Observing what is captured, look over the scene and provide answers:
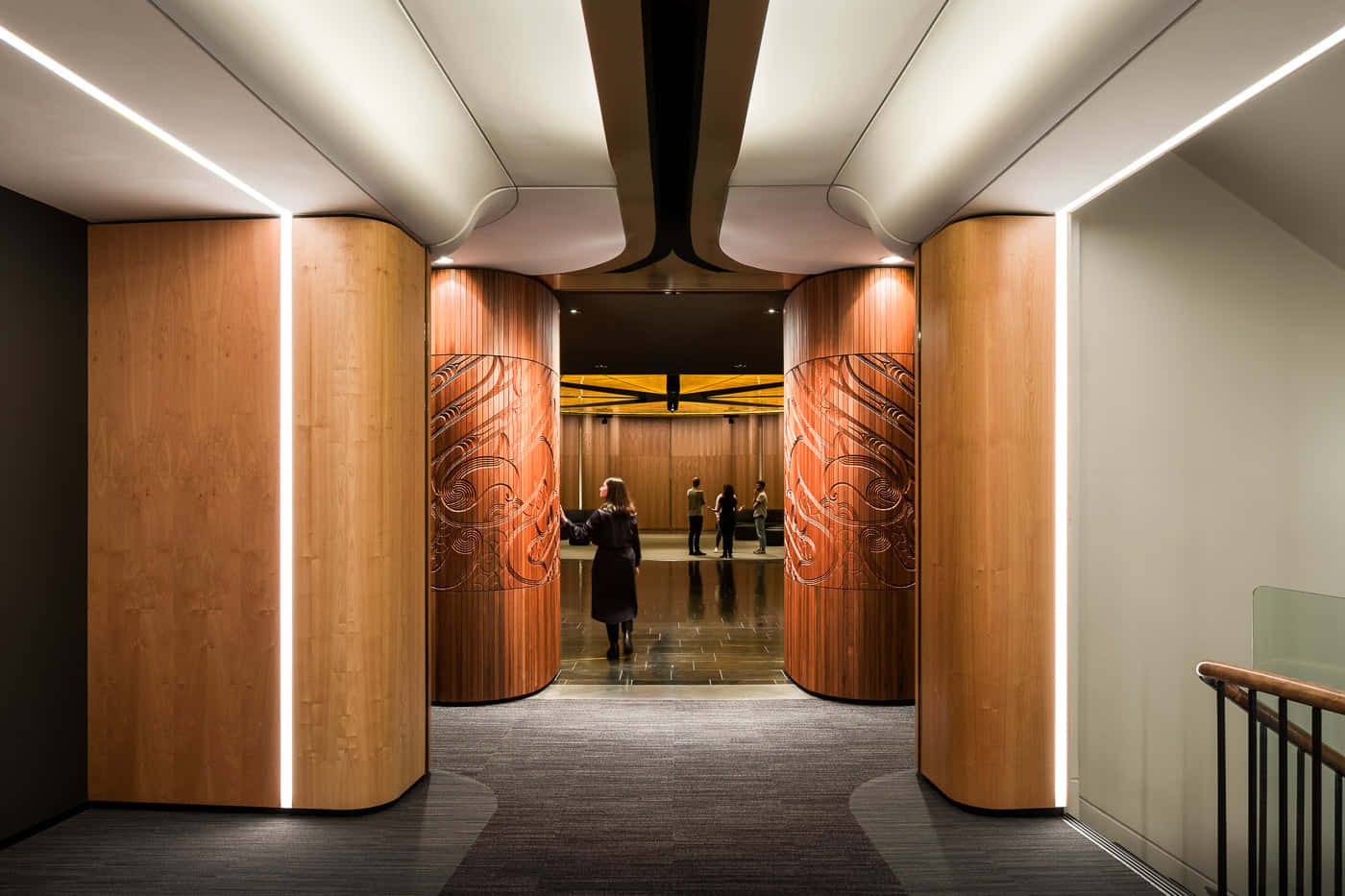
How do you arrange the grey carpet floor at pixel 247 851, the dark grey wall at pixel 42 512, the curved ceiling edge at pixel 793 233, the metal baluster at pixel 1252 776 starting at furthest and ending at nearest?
the curved ceiling edge at pixel 793 233
the dark grey wall at pixel 42 512
the grey carpet floor at pixel 247 851
the metal baluster at pixel 1252 776

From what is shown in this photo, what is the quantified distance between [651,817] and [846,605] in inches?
96.8

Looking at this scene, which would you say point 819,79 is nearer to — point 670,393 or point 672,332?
point 672,332

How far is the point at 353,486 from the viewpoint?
11.7 ft

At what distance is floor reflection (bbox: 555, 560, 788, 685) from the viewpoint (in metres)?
6.18

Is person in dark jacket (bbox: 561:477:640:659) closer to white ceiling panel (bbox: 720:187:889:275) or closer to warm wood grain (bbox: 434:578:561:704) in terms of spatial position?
warm wood grain (bbox: 434:578:561:704)

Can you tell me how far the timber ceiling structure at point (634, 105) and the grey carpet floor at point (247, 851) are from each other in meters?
3.03

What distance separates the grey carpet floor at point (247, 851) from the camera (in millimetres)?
2980

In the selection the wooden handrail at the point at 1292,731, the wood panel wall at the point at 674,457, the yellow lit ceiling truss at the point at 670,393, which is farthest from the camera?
the wood panel wall at the point at 674,457

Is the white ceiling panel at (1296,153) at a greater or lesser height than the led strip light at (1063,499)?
greater

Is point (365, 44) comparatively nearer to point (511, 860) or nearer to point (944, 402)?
point (944, 402)

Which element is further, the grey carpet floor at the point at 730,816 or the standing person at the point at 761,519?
the standing person at the point at 761,519

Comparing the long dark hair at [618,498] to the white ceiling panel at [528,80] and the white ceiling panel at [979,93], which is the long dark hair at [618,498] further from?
the white ceiling panel at [979,93]

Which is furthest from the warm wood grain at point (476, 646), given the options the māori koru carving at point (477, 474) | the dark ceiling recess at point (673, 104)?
the dark ceiling recess at point (673, 104)

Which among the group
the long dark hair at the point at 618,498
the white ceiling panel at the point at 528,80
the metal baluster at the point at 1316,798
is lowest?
the metal baluster at the point at 1316,798
